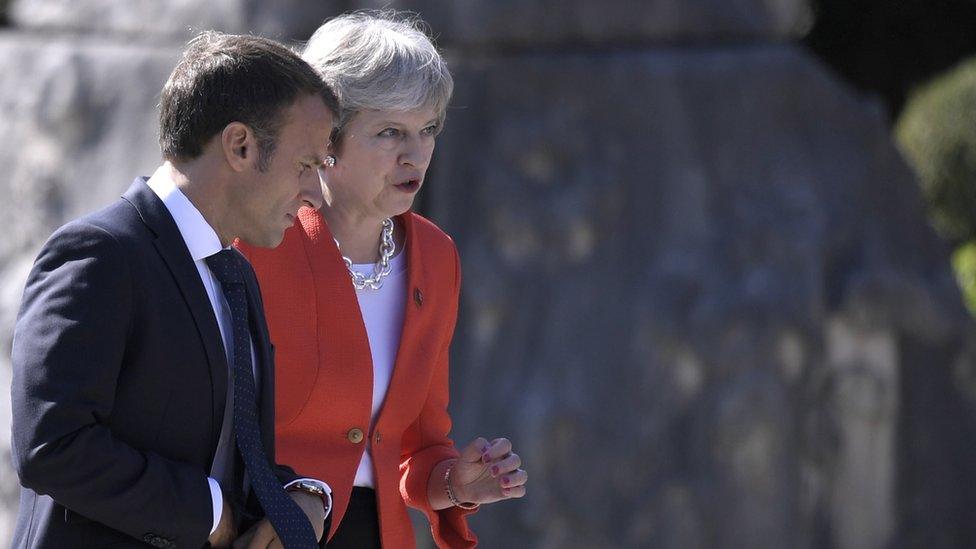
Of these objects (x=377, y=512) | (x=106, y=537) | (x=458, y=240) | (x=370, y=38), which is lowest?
(x=458, y=240)

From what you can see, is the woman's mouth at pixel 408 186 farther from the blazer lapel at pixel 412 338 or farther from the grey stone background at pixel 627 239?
the grey stone background at pixel 627 239

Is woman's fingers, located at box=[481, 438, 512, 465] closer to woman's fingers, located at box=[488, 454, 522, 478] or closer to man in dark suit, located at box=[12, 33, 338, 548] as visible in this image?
woman's fingers, located at box=[488, 454, 522, 478]

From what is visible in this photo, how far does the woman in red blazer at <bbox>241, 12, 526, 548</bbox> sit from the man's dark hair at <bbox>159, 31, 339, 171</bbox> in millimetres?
471

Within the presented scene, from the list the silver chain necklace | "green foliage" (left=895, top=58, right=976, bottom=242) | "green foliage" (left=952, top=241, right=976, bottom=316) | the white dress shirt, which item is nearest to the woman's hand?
the silver chain necklace

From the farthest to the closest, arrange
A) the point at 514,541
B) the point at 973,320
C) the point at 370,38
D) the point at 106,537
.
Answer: the point at 973,320 < the point at 514,541 < the point at 370,38 < the point at 106,537

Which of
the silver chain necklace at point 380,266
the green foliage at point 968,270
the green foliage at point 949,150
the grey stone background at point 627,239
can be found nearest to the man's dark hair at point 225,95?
the silver chain necklace at point 380,266

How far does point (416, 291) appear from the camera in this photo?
2707mm

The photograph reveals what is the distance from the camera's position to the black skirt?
8.63ft

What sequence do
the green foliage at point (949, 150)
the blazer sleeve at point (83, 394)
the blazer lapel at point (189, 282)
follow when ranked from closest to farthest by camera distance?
1. the blazer sleeve at point (83, 394)
2. the blazer lapel at point (189, 282)
3. the green foliage at point (949, 150)

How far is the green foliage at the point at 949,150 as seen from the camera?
9828 mm

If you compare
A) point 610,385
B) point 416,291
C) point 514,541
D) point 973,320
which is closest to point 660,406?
point 610,385

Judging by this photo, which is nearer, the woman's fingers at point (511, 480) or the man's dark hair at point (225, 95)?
the man's dark hair at point (225, 95)

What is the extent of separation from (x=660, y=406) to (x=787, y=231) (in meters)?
0.76

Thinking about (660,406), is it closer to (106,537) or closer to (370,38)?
(370,38)
